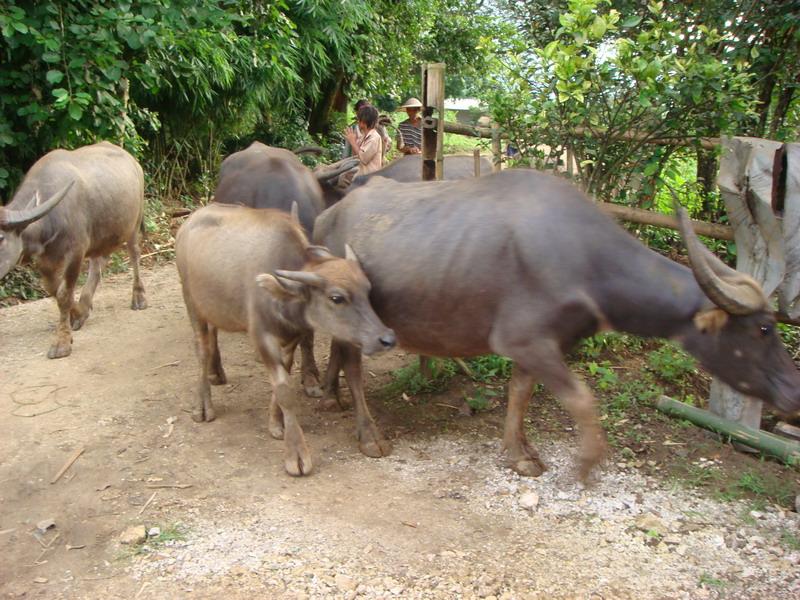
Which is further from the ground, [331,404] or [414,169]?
[414,169]

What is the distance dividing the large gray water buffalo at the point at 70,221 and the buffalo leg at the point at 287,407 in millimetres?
2507

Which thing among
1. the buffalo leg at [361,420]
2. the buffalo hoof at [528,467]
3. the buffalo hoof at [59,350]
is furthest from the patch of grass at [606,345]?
the buffalo hoof at [59,350]

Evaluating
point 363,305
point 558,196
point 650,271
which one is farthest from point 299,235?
point 650,271

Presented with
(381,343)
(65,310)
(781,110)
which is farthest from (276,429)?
(781,110)

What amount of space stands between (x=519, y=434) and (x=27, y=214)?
394 centimetres

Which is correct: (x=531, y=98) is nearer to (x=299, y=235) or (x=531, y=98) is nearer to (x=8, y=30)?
(x=299, y=235)

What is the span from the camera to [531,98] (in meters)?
5.16

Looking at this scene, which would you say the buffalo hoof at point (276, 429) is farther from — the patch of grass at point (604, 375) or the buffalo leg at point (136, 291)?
the buffalo leg at point (136, 291)

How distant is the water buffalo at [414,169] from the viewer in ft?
19.7

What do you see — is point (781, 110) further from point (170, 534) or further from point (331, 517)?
point (170, 534)

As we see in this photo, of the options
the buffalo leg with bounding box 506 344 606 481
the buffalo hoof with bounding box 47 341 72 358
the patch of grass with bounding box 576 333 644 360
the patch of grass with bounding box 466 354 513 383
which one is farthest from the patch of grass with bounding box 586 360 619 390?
the buffalo hoof with bounding box 47 341 72 358

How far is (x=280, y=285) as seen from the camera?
3857 millimetres

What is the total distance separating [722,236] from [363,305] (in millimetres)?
2661

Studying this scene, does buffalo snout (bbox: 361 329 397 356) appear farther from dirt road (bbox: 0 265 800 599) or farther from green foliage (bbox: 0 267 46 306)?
green foliage (bbox: 0 267 46 306)
